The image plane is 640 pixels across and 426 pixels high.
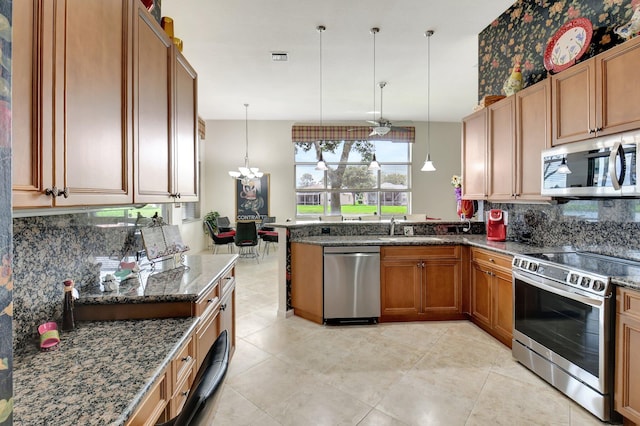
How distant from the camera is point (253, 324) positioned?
3090mm

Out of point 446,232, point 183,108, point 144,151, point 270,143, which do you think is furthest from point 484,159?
point 270,143

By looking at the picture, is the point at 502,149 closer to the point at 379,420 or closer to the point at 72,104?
the point at 379,420

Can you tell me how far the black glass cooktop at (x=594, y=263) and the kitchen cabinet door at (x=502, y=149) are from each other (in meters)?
0.69

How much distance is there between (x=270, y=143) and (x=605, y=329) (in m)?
6.66

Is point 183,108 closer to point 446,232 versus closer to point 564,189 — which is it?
point 564,189

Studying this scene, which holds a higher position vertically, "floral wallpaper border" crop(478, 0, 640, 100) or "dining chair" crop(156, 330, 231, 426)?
"floral wallpaper border" crop(478, 0, 640, 100)

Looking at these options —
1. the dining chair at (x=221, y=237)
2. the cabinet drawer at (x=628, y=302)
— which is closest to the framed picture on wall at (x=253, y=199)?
the dining chair at (x=221, y=237)

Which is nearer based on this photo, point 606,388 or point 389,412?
point 606,388

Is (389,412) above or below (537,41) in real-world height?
below

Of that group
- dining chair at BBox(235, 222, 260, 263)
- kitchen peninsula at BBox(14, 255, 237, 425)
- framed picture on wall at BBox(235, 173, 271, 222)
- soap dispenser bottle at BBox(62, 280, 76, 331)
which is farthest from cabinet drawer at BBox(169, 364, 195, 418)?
framed picture on wall at BBox(235, 173, 271, 222)

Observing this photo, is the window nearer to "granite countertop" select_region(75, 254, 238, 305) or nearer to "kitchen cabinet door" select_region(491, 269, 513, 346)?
"kitchen cabinet door" select_region(491, 269, 513, 346)

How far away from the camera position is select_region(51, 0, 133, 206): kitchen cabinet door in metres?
0.86

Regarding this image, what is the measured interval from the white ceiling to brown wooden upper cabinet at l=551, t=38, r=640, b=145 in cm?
143

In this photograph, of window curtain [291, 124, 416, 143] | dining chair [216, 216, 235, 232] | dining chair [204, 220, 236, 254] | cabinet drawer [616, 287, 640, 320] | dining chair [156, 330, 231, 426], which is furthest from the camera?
window curtain [291, 124, 416, 143]
